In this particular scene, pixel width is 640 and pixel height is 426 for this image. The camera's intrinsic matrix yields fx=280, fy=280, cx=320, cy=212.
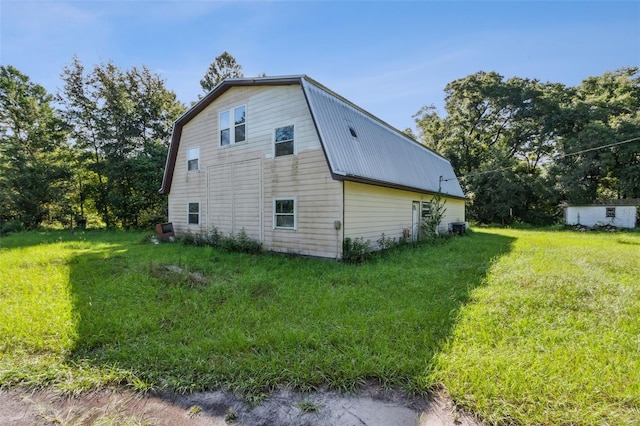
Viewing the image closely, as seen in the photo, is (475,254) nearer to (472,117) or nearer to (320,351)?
(320,351)

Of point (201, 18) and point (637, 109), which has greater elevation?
point (637, 109)

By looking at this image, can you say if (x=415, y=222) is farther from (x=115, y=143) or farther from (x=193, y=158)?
(x=115, y=143)

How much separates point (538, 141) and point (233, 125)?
24350 mm

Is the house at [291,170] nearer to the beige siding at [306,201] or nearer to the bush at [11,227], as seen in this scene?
the beige siding at [306,201]

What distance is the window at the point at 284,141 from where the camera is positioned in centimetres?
852

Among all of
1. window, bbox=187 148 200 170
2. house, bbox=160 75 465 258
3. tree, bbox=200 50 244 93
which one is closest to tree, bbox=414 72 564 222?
house, bbox=160 75 465 258

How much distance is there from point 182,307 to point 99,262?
471 centimetres

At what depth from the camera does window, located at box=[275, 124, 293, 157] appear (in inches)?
336

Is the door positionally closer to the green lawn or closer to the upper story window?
the green lawn

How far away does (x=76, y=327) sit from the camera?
3.62m

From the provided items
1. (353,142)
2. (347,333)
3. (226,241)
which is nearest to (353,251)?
(353,142)

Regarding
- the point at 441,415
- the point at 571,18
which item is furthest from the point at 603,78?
the point at 441,415

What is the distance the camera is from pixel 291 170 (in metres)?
8.48

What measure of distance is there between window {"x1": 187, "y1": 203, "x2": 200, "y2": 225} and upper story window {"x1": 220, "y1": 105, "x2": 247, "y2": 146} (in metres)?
2.89
